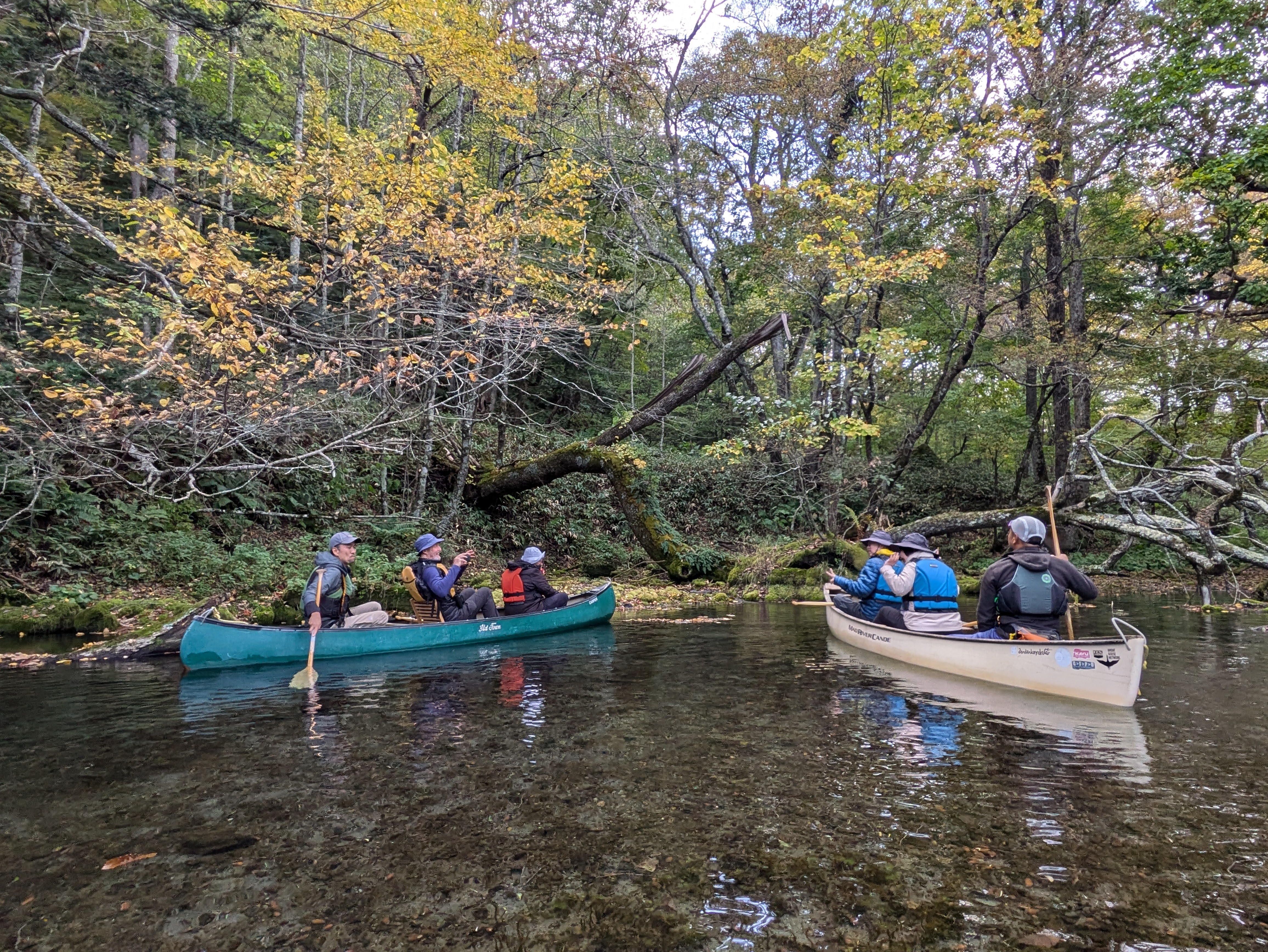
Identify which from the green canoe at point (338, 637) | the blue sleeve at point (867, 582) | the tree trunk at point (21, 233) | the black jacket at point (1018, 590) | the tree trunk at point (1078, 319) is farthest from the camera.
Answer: the tree trunk at point (1078, 319)

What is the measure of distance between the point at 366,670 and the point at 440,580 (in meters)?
1.79

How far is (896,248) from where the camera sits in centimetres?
1750

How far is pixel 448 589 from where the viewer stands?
912 centimetres

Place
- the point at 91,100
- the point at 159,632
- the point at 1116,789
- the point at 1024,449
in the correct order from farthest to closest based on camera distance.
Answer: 1. the point at 1024,449
2. the point at 91,100
3. the point at 159,632
4. the point at 1116,789

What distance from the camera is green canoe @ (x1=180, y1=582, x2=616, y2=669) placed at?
7.29 meters

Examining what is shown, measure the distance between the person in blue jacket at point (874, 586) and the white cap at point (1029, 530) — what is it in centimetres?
196

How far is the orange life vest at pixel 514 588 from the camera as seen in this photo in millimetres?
10078

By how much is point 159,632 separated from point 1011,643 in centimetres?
1036

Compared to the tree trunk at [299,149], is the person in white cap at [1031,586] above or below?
below

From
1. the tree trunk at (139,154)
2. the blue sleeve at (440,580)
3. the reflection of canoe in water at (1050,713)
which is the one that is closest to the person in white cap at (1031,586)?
the reflection of canoe in water at (1050,713)

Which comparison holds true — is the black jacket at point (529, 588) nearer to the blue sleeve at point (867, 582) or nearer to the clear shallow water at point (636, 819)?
the clear shallow water at point (636, 819)

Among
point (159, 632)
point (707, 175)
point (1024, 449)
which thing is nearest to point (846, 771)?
point (159, 632)

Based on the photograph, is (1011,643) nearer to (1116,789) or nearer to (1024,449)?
(1116,789)

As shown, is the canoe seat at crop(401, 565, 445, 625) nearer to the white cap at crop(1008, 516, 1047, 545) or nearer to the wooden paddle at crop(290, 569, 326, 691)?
the wooden paddle at crop(290, 569, 326, 691)
